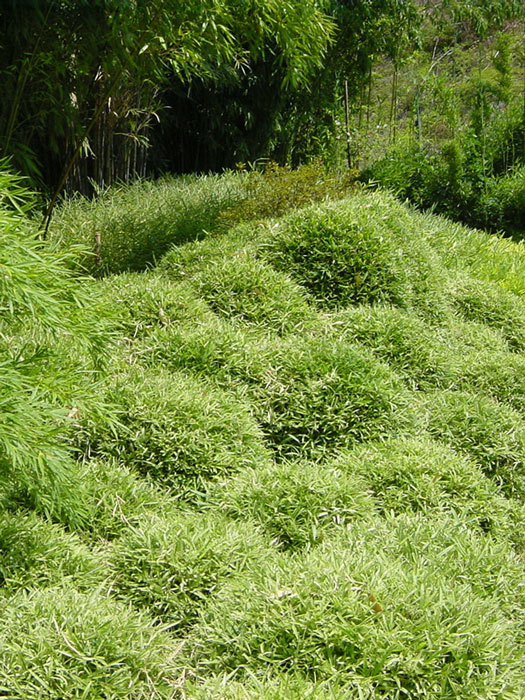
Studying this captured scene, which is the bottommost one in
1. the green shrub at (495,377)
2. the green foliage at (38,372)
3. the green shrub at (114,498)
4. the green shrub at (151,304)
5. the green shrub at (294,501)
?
the green shrub at (114,498)

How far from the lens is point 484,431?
9.57 feet

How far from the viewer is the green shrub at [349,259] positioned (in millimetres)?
3736

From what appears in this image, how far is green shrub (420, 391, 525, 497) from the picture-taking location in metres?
2.81

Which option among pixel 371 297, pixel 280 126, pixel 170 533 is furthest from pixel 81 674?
pixel 280 126

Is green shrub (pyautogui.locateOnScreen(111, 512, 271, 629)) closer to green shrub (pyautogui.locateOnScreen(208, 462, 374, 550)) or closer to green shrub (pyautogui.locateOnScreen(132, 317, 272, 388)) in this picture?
green shrub (pyautogui.locateOnScreen(208, 462, 374, 550))

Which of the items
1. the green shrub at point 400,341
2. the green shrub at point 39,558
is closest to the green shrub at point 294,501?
the green shrub at point 39,558

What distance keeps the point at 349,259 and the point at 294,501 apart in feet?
5.51

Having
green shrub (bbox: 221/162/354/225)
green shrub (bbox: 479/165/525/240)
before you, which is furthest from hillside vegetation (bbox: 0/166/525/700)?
green shrub (bbox: 479/165/525/240)

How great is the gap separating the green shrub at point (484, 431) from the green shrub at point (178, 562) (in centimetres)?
101

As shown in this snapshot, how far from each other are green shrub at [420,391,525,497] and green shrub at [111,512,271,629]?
1.01 meters

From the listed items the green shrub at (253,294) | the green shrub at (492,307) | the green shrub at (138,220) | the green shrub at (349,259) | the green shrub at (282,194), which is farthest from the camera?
the green shrub at (282,194)

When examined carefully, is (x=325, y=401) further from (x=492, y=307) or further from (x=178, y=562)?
(x=492, y=307)

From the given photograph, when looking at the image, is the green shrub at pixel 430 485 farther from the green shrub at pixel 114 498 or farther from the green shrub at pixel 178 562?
the green shrub at pixel 114 498

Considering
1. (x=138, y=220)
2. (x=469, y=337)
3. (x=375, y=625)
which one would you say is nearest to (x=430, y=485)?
(x=375, y=625)
